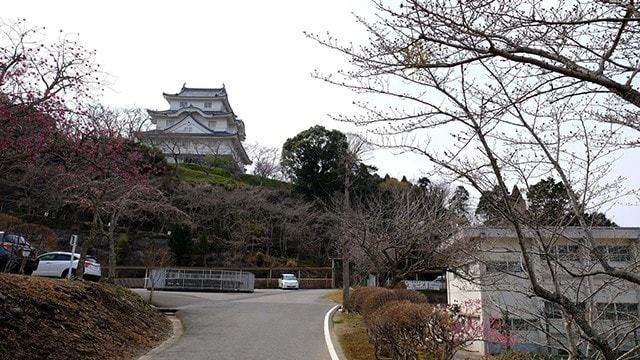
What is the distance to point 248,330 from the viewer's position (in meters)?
12.1

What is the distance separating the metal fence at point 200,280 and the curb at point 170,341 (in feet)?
37.5

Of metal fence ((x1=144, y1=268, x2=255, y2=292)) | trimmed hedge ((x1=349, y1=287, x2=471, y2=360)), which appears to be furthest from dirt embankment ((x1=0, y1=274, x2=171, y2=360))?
metal fence ((x1=144, y1=268, x2=255, y2=292))

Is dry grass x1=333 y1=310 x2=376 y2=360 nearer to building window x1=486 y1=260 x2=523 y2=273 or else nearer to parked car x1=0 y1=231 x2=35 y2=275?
building window x1=486 y1=260 x2=523 y2=273

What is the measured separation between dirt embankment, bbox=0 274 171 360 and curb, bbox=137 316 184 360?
0.18 metres

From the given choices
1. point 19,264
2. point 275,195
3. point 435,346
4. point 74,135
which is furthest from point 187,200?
point 435,346

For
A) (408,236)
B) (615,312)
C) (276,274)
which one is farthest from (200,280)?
(615,312)

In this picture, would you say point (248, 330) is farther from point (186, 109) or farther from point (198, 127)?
point (186, 109)

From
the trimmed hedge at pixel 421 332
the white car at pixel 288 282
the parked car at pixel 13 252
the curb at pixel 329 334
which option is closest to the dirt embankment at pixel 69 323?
the parked car at pixel 13 252

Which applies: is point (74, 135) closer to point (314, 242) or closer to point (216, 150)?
point (314, 242)

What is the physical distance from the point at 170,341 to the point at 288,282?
21353mm

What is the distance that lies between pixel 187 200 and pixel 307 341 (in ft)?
88.3

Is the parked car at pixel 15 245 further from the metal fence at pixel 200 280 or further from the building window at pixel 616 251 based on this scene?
the building window at pixel 616 251

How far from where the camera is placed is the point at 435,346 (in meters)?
6.93

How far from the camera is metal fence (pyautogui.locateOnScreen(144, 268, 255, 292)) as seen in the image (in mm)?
25156
